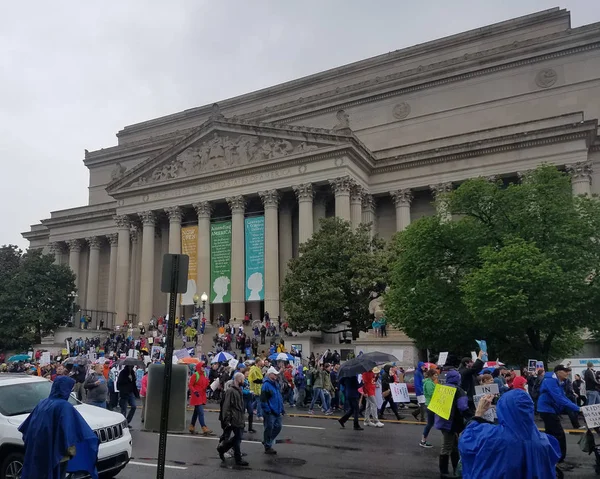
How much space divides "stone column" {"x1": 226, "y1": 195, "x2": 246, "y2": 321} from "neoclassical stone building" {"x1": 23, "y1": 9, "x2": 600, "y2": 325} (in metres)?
0.08

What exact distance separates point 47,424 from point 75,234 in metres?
56.1

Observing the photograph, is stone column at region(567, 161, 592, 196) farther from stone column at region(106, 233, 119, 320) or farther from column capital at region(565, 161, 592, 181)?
stone column at region(106, 233, 119, 320)

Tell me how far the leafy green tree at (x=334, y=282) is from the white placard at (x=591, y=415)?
21233mm

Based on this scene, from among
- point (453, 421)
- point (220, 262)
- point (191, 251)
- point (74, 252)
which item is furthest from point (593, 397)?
point (74, 252)

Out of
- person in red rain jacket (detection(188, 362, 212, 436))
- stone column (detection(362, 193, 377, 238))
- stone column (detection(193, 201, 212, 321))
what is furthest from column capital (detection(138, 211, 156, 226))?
person in red rain jacket (detection(188, 362, 212, 436))

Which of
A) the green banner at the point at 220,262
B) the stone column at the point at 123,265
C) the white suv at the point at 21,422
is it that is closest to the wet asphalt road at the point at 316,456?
the white suv at the point at 21,422

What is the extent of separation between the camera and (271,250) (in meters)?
41.1

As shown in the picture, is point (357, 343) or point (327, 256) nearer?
point (357, 343)

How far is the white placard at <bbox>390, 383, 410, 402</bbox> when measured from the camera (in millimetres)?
18062

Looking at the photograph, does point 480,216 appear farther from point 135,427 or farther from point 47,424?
point 47,424

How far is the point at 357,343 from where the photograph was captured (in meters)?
28.7

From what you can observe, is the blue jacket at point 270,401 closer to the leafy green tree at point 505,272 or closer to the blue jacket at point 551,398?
the blue jacket at point 551,398

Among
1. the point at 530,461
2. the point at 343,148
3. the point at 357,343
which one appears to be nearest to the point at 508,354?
the point at 357,343

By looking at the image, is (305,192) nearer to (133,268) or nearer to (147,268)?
(147,268)
